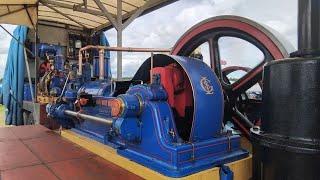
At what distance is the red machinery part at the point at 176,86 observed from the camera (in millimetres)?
2076

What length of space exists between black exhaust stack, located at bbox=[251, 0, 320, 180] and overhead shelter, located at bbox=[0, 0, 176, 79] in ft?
14.5

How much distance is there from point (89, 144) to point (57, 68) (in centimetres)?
205

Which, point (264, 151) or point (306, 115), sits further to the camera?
point (264, 151)

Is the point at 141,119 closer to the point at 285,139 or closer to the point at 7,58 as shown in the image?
the point at 285,139

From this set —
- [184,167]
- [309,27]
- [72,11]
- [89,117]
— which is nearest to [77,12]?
[72,11]

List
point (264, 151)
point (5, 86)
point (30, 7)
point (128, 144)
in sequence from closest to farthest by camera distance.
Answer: point (264, 151) < point (128, 144) < point (30, 7) < point (5, 86)

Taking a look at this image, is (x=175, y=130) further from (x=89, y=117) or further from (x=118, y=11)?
(x=118, y=11)

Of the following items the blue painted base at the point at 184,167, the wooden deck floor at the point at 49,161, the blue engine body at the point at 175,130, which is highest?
the blue engine body at the point at 175,130

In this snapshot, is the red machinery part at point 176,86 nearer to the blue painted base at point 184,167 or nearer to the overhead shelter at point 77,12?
the blue painted base at point 184,167

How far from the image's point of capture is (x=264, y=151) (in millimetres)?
→ 1480

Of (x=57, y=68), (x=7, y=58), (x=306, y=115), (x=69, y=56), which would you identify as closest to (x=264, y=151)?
(x=306, y=115)

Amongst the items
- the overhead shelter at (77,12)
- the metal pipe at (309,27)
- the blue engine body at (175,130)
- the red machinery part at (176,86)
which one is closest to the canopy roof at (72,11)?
the overhead shelter at (77,12)

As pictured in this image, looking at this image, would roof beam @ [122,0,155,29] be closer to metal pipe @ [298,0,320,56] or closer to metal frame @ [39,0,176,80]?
metal frame @ [39,0,176,80]

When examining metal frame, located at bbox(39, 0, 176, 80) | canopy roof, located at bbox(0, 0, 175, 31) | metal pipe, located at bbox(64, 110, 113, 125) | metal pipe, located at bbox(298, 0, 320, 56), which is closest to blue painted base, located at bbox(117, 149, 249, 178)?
metal pipe, located at bbox(64, 110, 113, 125)
